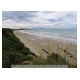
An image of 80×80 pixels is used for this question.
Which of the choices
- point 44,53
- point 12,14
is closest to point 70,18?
point 44,53

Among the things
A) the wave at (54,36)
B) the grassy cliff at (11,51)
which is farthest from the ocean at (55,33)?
the grassy cliff at (11,51)

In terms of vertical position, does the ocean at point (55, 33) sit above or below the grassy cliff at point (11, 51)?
above

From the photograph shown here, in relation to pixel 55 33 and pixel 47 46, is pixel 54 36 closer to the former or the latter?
pixel 55 33

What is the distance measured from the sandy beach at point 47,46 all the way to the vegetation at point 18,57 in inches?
2.7

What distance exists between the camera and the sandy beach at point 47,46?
11.9 feet

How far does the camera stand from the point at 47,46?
3.64m

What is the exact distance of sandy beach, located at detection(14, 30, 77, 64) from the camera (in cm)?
363

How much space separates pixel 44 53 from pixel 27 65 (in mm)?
342

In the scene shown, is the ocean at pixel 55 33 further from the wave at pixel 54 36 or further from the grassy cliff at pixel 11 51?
the grassy cliff at pixel 11 51

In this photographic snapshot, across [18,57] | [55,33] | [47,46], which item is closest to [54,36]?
[55,33]

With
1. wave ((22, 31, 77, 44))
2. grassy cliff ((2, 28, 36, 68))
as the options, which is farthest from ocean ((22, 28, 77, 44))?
grassy cliff ((2, 28, 36, 68))

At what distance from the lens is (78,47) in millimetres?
3598
